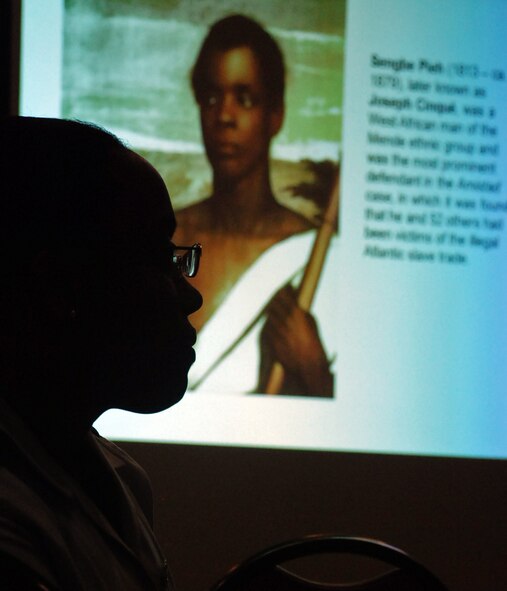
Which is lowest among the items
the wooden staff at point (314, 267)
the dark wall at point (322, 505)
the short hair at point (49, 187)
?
the dark wall at point (322, 505)

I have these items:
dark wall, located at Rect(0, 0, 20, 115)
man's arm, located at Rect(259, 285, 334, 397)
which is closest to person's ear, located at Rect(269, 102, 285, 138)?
man's arm, located at Rect(259, 285, 334, 397)

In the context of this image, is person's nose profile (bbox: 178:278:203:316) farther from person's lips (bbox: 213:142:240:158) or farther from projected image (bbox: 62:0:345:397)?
person's lips (bbox: 213:142:240:158)

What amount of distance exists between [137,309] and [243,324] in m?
1.64

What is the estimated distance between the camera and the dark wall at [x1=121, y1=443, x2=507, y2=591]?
8.42 ft

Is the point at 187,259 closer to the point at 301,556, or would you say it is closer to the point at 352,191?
the point at 301,556

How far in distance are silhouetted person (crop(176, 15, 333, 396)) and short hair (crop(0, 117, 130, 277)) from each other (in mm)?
1647

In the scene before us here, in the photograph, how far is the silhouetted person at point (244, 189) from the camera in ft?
8.32

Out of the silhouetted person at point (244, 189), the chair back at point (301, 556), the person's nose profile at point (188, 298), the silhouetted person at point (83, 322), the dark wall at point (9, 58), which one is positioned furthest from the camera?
the silhouetted person at point (244, 189)

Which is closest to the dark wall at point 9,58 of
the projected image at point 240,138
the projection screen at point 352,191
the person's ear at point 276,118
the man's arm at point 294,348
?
the projection screen at point 352,191

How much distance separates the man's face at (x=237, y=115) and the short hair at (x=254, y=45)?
2cm

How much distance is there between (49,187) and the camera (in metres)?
0.85

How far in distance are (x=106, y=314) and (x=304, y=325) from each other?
169 cm

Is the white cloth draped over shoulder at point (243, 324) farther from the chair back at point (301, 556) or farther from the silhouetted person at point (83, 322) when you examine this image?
the silhouetted person at point (83, 322)

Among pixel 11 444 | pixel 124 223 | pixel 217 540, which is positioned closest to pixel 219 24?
pixel 217 540
